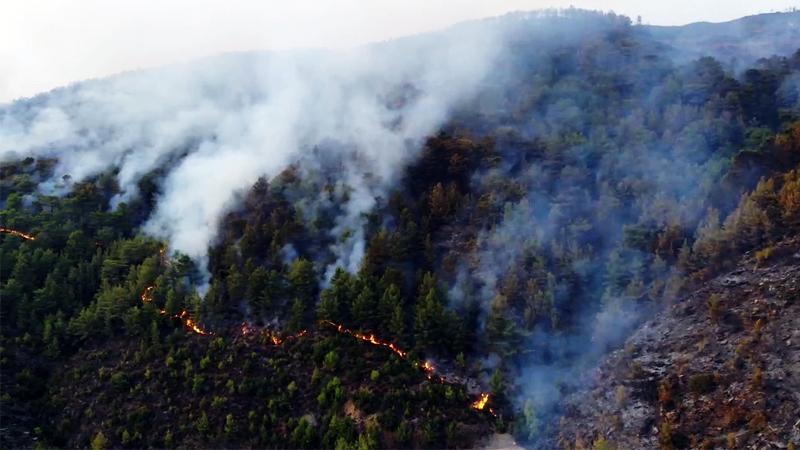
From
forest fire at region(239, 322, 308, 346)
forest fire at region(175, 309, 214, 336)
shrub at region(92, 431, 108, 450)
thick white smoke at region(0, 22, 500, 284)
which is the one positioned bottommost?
shrub at region(92, 431, 108, 450)

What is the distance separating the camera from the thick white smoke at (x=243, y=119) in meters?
50.6

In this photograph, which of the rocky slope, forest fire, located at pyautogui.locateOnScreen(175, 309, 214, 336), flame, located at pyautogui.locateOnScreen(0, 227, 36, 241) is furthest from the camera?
flame, located at pyautogui.locateOnScreen(0, 227, 36, 241)

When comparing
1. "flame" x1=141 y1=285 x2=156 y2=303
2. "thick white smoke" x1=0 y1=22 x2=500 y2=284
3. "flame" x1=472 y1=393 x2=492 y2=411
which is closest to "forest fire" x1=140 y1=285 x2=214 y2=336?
"flame" x1=141 y1=285 x2=156 y2=303

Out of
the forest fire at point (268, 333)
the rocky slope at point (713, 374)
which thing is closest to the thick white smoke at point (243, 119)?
the forest fire at point (268, 333)

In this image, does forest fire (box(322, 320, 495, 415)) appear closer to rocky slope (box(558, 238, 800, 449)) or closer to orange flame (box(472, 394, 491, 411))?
orange flame (box(472, 394, 491, 411))

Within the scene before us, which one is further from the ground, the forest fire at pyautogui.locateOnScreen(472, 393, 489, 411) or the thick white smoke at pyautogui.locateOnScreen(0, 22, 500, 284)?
the thick white smoke at pyautogui.locateOnScreen(0, 22, 500, 284)

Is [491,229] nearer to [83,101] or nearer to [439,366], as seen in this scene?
[439,366]

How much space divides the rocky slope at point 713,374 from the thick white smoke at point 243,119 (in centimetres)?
1672

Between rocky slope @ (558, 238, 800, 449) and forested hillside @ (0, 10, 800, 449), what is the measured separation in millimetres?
243

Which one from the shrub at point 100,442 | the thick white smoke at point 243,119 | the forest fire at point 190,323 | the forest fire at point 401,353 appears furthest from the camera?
the thick white smoke at point 243,119

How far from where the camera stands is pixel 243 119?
211 ft

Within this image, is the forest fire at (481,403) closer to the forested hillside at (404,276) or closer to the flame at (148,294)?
the forested hillside at (404,276)

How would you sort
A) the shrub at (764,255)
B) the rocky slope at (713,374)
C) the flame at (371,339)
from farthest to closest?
the flame at (371,339) → the shrub at (764,255) → the rocky slope at (713,374)

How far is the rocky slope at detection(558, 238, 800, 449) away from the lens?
1142 inches
